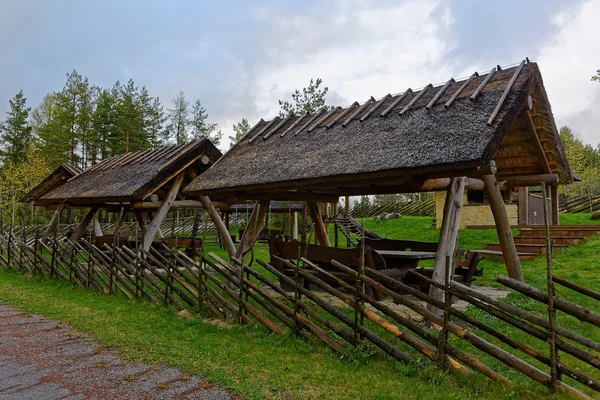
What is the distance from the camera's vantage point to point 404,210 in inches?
1156

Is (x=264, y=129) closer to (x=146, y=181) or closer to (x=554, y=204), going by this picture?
(x=146, y=181)

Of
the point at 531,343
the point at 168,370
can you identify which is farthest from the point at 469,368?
the point at 168,370

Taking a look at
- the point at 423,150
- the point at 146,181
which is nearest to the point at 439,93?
the point at 423,150

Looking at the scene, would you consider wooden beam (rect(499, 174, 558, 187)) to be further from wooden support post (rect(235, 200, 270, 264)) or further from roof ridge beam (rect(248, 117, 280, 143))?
roof ridge beam (rect(248, 117, 280, 143))

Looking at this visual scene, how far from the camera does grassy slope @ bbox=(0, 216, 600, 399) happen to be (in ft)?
10.9

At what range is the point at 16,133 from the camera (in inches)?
1168

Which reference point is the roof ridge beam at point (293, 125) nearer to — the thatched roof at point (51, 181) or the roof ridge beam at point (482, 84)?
the roof ridge beam at point (482, 84)

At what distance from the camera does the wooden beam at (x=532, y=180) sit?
741cm

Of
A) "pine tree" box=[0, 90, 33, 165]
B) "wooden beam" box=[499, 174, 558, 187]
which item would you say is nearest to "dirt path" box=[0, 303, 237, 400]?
"wooden beam" box=[499, 174, 558, 187]

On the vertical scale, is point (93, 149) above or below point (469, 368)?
above

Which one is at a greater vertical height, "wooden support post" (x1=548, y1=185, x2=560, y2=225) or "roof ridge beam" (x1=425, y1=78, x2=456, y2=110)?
"roof ridge beam" (x1=425, y1=78, x2=456, y2=110)

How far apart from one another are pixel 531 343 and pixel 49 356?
5.40 metres

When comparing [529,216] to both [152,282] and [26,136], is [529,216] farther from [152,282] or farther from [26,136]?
[26,136]

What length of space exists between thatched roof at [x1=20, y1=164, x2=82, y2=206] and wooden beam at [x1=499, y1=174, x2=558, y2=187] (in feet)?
44.3
